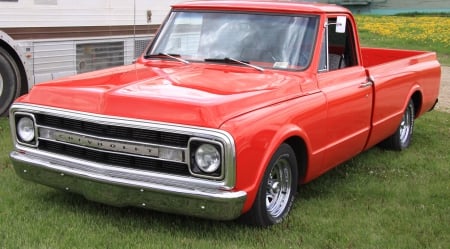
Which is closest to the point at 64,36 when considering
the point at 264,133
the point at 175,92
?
the point at 175,92

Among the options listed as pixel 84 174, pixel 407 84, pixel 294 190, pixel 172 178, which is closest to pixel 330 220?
pixel 294 190

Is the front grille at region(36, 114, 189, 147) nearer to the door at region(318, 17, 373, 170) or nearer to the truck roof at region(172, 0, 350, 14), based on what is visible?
the door at region(318, 17, 373, 170)

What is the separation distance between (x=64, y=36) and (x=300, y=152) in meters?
5.00

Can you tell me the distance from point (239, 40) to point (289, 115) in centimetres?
106

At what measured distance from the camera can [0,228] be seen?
4.29m

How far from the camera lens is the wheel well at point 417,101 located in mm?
7357

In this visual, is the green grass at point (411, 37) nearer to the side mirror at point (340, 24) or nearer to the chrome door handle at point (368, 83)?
the chrome door handle at point (368, 83)

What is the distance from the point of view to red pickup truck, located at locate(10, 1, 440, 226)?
3994 mm

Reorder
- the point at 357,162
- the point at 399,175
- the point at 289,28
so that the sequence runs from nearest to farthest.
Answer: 1. the point at 289,28
2. the point at 399,175
3. the point at 357,162

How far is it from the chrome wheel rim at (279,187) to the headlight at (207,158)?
659mm

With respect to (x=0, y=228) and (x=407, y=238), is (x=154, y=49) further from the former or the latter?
(x=407, y=238)

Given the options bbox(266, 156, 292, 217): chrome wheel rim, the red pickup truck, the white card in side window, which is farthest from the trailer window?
bbox(266, 156, 292, 217): chrome wheel rim

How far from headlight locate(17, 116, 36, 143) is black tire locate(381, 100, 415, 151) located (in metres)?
4.12

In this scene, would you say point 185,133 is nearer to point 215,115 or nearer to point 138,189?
point 215,115
